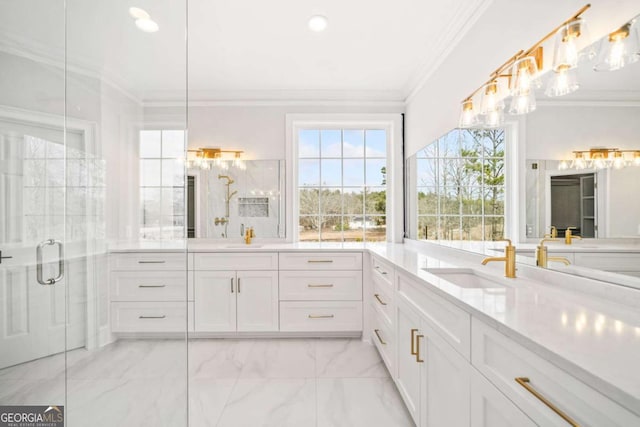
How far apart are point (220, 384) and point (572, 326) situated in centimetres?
201

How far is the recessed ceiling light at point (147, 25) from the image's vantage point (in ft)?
3.70

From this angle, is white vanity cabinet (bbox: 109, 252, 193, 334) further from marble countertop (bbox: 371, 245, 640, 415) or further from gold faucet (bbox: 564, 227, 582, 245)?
gold faucet (bbox: 564, 227, 582, 245)

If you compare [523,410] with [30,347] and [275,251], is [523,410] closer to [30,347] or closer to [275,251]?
[30,347]

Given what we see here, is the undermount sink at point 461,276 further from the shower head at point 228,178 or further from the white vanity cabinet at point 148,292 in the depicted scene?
the shower head at point 228,178

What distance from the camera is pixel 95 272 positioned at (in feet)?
3.24

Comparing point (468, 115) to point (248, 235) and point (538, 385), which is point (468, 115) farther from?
point (248, 235)

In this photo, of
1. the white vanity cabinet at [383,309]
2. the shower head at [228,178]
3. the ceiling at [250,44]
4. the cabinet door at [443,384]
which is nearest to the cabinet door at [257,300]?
the white vanity cabinet at [383,309]

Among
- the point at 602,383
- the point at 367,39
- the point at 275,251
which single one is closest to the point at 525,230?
the point at 602,383

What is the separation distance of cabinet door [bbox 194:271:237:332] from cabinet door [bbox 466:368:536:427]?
7.37 ft

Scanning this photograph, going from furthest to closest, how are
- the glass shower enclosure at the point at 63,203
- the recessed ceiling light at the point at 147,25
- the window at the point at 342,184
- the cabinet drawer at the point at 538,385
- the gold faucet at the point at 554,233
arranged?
the window at the point at 342,184 → the gold faucet at the point at 554,233 → the recessed ceiling light at the point at 147,25 → the glass shower enclosure at the point at 63,203 → the cabinet drawer at the point at 538,385

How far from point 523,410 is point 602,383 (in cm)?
28

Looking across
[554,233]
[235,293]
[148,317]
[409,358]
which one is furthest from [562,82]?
[235,293]

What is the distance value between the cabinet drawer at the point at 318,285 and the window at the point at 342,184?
671mm

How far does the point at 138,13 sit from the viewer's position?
112 cm
